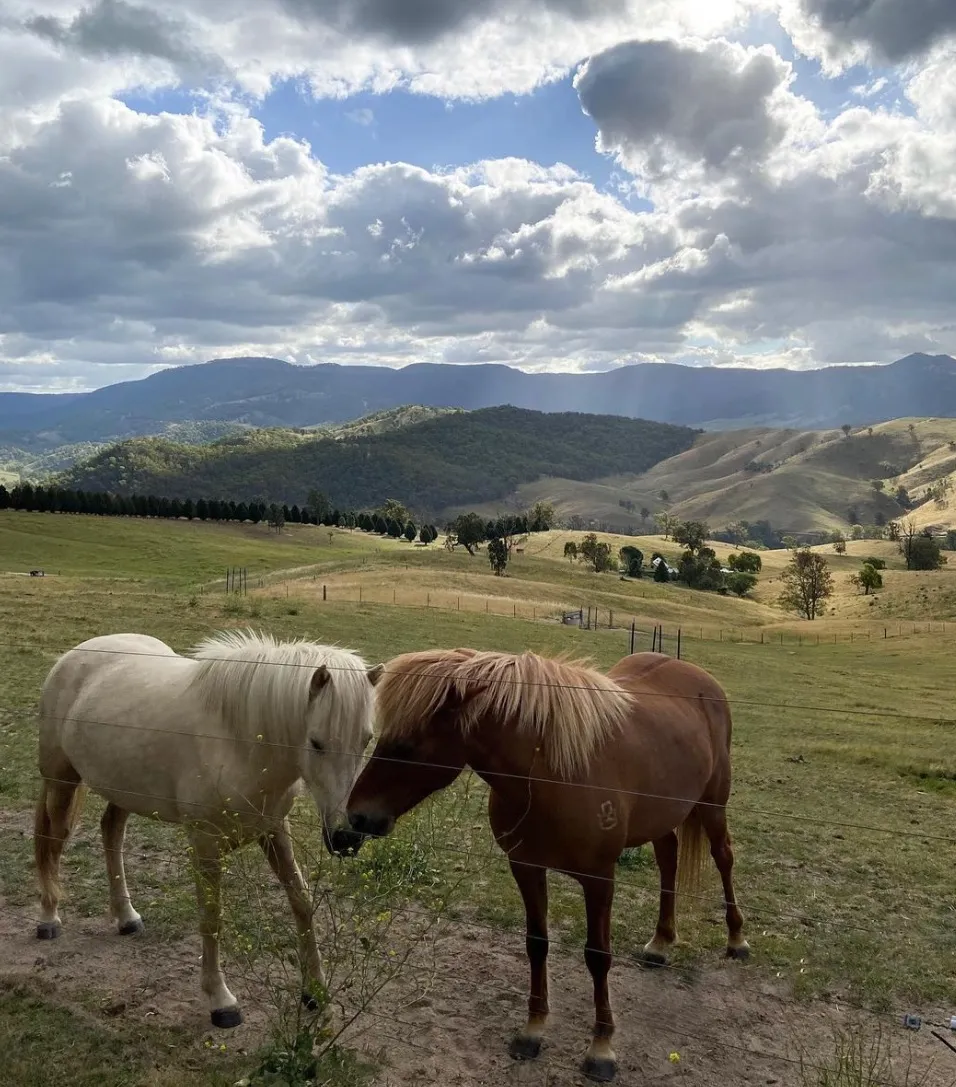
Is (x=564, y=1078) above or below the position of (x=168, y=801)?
below

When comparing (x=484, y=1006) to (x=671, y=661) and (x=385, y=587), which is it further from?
(x=385, y=587)

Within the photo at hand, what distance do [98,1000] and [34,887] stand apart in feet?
6.96

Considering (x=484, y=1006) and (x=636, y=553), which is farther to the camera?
(x=636, y=553)

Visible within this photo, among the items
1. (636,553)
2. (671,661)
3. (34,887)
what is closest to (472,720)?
(671,661)

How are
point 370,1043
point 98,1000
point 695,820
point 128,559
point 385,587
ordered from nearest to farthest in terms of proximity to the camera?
point 370,1043
point 98,1000
point 695,820
point 385,587
point 128,559

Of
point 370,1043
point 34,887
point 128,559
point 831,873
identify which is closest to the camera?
point 370,1043

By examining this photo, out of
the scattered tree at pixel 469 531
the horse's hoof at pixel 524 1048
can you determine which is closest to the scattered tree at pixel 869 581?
the scattered tree at pixel 469 531

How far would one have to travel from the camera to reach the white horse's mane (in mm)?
4191

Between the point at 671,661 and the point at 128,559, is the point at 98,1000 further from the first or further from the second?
the point at 128,559

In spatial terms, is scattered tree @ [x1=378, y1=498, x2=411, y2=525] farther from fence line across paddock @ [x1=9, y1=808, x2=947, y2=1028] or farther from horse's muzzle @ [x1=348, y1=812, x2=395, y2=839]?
horse's muzzle @ [x1=348, y1=812, x2=395, y2=839]

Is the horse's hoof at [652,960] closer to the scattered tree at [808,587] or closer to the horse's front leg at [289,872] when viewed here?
the horse's front leg at [289,872]

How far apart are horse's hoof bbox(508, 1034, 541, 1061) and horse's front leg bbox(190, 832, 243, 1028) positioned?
1.79m

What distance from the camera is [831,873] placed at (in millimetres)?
8070

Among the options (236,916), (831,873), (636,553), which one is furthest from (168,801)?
(636,553)
